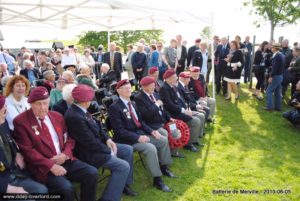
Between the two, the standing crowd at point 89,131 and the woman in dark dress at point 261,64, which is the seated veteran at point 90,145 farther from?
the woman in dark dress at point 261,64

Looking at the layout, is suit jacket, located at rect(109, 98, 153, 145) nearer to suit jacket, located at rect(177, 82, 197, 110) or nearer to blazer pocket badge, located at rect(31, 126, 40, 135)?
blazer pocket badge, located at rect(31, 126, 40, 135)

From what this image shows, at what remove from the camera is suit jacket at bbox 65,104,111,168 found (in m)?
3.52

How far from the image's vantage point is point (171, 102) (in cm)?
566

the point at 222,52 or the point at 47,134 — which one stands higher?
the point at 222,52

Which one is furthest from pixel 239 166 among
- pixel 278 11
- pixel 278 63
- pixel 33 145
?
pixel 278 11

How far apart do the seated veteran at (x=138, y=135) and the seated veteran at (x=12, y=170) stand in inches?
57.4

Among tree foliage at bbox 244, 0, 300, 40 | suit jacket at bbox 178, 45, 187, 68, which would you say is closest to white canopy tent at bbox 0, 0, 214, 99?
suit jacket at bbox 178, 45, 187, 68

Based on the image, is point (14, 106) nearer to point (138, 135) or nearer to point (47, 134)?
point (47, 134)

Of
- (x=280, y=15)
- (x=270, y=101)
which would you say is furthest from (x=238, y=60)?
(x=280, y=15)

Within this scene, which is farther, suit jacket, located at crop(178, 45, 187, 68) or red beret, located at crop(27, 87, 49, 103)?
suit jacket, located at crop(178, 45, 187, 68)

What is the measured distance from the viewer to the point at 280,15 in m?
16.2

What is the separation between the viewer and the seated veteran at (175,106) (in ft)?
18.6

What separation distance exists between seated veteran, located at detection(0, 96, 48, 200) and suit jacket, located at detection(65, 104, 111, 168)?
2.07 ft

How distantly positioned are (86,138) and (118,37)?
36387 millimetres
